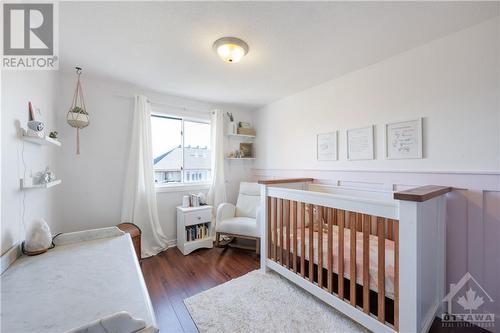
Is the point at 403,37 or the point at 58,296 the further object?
the point at 403,37

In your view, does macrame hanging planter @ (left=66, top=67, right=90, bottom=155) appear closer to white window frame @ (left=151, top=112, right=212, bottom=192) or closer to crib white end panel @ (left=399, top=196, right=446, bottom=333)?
white window frame @ (left=151, top=112, right=212, bottom=192)

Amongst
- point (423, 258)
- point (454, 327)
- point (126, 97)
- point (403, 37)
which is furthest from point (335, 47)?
point (126, 97)

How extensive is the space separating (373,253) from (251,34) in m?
2.01

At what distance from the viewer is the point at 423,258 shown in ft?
4.27

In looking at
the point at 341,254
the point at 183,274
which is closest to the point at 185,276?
the point at 183,274

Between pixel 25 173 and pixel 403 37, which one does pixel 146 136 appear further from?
pixel 403 37

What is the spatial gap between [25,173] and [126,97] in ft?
5.50

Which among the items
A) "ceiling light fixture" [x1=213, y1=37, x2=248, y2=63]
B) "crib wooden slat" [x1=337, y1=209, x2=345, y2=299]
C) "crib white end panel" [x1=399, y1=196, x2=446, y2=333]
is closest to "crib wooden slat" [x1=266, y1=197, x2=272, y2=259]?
"crib wooden slat" [x1=337, y1=209, x2=345, y2=299]

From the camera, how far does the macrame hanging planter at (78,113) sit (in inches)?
87.3

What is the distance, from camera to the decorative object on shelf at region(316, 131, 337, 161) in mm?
2506

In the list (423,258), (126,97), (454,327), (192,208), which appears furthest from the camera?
(192,208)

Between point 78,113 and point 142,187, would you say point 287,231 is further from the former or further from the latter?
point 78,113

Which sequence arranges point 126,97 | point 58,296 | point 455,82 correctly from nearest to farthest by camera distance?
point 58,296, point 455,82, point 126,97

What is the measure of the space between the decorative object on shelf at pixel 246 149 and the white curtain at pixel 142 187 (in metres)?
1.58
